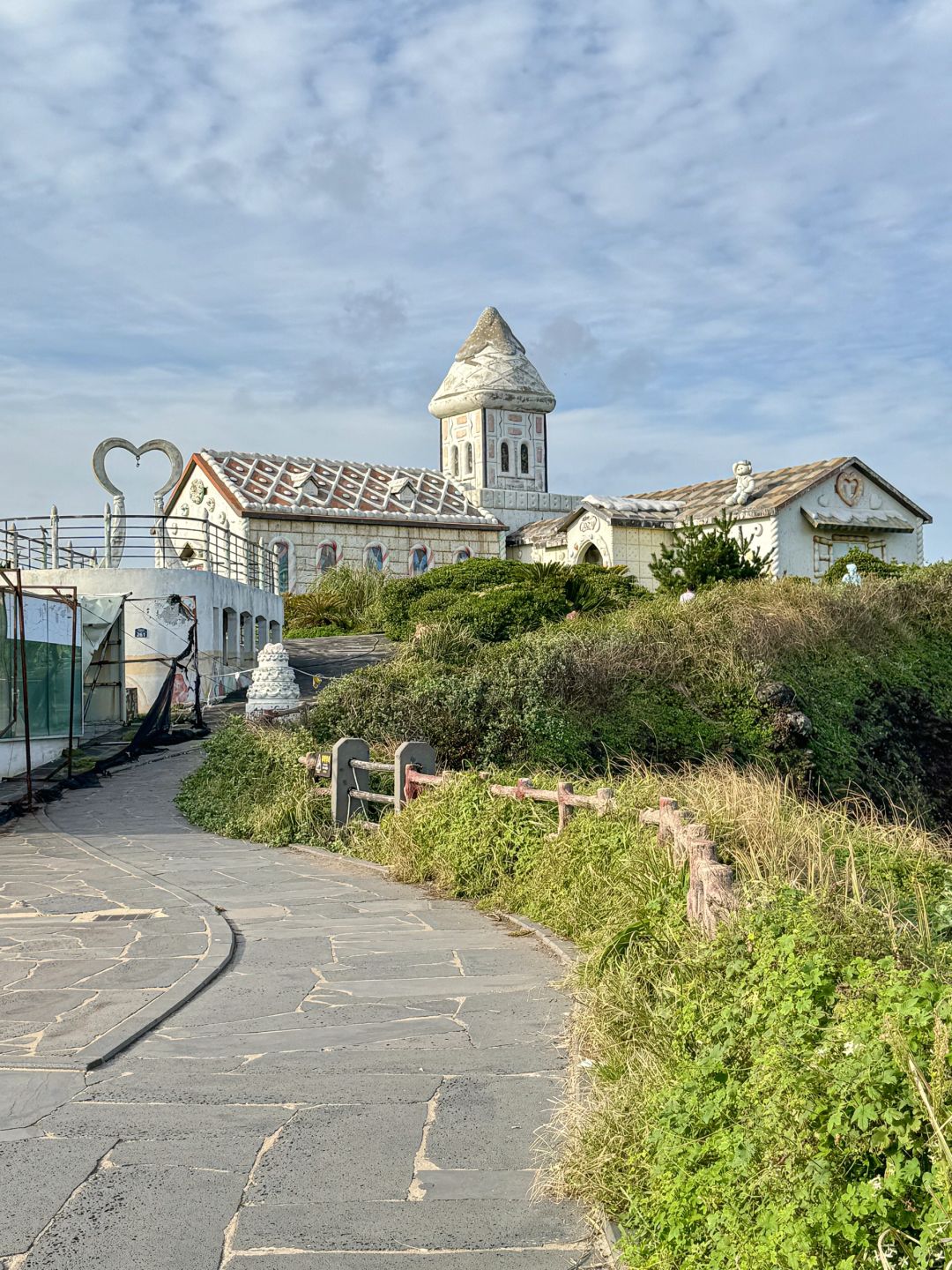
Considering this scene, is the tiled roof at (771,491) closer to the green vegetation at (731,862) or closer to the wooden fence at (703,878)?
the green vegetation at (731,862)

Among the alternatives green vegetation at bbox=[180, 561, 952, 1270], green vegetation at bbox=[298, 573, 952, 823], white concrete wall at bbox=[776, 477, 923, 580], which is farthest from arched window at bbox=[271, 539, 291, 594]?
green vegetation at bbox=[180, 561, 952, 1270]

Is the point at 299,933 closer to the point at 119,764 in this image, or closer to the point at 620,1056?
the point at 620,1056

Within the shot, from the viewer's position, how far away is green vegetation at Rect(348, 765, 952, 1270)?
3.15m

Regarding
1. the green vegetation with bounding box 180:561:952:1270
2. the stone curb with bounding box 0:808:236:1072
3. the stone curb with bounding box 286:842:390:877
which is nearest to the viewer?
the green vegetation with bounding box 180:561:952:1270

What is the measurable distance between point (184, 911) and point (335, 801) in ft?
12.5

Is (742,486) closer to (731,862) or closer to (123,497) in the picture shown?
(123,497)

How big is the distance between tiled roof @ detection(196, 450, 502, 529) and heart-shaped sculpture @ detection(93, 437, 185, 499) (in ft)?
35.3

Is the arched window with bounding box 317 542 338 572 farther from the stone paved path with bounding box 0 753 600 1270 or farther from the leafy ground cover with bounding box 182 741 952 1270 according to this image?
the leafy ground cover with bounding box 182 741 952 1270

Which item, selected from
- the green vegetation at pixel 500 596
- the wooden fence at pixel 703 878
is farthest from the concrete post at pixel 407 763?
the green vegetation at pixel 500 596

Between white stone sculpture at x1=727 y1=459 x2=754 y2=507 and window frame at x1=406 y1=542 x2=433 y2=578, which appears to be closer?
white stone sculpture at x1=727 y1=459 x2=754 y2=507

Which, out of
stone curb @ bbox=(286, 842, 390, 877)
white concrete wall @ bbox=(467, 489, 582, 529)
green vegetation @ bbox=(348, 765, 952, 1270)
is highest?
white concrete wall @ bbox=(467, 489, 582, 529)

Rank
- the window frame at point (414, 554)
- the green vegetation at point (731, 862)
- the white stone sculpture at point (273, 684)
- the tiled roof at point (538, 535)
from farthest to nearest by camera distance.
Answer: the window frame at point (414, 554), the tiled roof at point (538, 535), the white stone sculpture at point (273, 684), the green vegetation at point (731, 862)

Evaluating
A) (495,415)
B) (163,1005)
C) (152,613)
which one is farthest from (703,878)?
(495,415)

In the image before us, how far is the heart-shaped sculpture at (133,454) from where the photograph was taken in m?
28.2
